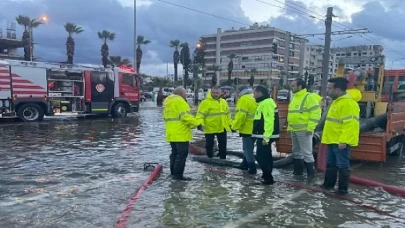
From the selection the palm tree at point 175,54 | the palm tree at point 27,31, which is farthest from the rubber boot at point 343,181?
the palm tree at point 175,54

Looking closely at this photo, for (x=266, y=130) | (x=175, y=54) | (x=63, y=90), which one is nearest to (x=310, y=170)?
(x=266, y=130)

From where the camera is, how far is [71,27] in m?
46.5

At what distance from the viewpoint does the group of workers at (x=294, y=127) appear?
5719 mm

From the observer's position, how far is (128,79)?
2108 centimetres

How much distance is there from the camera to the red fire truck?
1680cm

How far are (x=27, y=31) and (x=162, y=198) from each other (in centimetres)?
4068

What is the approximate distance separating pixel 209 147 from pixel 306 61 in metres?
131

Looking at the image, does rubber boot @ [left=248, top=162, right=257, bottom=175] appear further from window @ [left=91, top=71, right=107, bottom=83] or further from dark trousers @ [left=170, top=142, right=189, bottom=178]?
window @ [left=91, top=71, right=107, bottom=83]

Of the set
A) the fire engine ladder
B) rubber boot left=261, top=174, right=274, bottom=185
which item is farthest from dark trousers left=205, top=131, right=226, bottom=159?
the fire engine ladder

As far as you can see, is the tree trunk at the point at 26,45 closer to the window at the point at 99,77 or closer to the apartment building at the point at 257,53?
the window at the point at 99,77

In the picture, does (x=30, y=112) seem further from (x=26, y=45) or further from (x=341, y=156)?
(x=26, y=45)

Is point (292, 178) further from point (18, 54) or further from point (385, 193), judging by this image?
point (18, 54)

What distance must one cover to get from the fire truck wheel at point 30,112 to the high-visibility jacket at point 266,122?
1394 cm

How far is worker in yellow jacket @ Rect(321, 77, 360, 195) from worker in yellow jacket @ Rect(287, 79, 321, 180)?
0.73 meters
